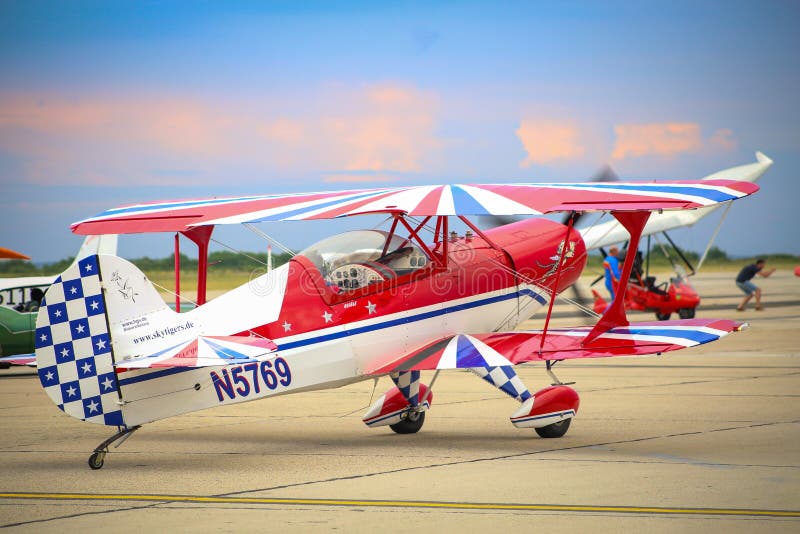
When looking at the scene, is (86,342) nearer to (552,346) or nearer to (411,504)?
(411,504)

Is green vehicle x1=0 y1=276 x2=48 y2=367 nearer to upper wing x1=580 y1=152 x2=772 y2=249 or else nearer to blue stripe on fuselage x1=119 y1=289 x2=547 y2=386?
blue stripe on fuselage x1=119 y1=289 x2=547 y2=386

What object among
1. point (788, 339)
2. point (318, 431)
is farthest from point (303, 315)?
point (788, 339)

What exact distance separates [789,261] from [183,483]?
3505 inches

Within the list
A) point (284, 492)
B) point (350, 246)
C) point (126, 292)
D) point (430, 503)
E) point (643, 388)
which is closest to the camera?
point (430, 503)

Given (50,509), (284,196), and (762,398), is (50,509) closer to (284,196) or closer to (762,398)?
(284,196)

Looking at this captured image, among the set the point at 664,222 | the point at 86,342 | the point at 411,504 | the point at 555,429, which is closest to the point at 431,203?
the point at 555,429

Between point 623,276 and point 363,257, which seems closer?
point 623,276

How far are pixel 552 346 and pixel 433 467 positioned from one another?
1930mm

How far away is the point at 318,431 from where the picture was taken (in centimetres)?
1162

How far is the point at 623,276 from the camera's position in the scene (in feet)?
34.2

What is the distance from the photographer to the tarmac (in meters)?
7.16

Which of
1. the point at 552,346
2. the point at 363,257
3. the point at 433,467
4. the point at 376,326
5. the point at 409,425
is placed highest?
the point at 363,257

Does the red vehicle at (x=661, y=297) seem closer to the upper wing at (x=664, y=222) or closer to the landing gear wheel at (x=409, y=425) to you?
the upper wing at (x=664, y=222)

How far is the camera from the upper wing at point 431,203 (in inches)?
374
